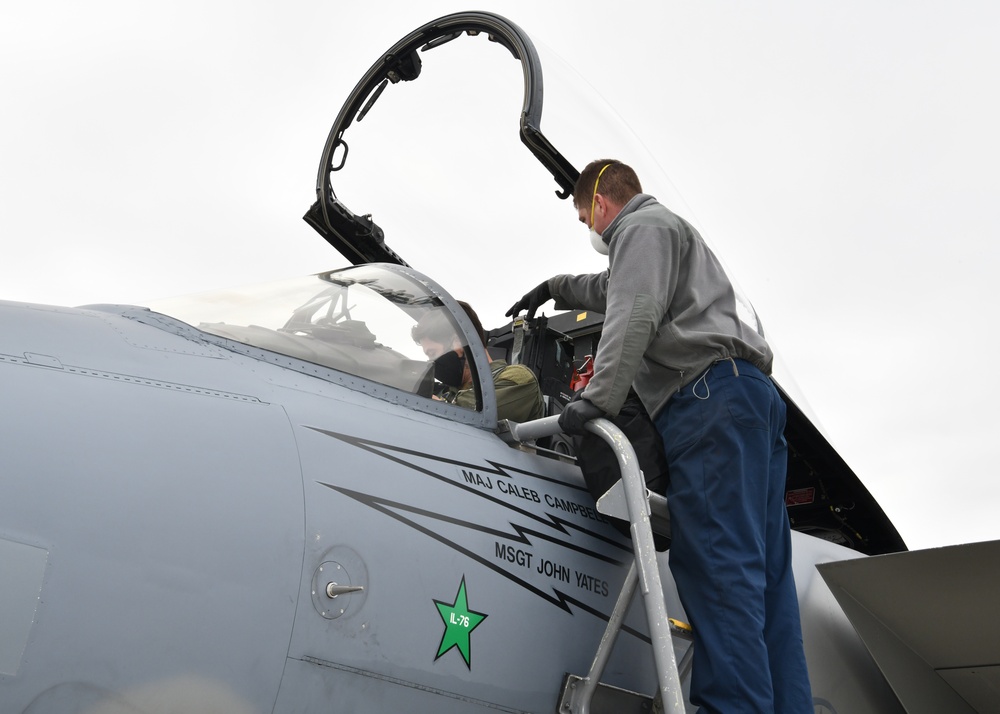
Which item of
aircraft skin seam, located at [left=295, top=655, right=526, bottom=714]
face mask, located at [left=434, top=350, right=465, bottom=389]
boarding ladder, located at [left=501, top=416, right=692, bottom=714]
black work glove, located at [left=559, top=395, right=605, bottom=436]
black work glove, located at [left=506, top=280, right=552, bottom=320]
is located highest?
black work glove, located at [left=506, top=280, right=552, bottom=320]

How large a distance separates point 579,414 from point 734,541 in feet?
2.02

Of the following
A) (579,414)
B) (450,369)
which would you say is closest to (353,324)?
(450,369)

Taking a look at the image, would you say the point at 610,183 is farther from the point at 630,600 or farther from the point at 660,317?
the point at 630,600

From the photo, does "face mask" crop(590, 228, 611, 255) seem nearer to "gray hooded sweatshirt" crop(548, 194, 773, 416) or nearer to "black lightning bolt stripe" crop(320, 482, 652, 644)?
"gray hooded sweatshirt" crop(548, 194, 773, 416)

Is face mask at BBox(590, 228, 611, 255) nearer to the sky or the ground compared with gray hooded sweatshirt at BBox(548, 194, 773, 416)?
nearer to the sky

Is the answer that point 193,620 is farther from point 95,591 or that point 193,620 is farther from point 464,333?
point 464,333

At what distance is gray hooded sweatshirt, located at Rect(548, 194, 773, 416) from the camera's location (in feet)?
9.86

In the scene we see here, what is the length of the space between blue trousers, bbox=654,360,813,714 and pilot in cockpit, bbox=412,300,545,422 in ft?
1.93

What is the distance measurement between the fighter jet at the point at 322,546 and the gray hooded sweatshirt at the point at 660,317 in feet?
1.16

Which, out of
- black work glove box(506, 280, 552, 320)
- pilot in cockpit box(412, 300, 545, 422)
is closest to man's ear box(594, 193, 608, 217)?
black work glove box(506, 280, 552, 320)

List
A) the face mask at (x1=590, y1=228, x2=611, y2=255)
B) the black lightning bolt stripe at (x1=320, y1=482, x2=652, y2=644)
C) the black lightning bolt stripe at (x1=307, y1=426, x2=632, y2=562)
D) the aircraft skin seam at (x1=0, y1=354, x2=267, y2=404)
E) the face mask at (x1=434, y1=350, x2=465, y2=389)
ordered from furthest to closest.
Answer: the face mask at (x1=590, y1=228, x2=611, y2=255), the face mask at (x1=434, y1=350, x2=465, y2=389), the black lightning bolt stripe at (x1=307, y1=426, x2=632, y2=562), the black lightning bolt stripe at (x1=320, y1=482, x2=652, y2=644), the aircraft skin seam at (x1=0, y1=354, x2=267, y2=404)

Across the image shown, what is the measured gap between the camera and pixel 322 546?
2.21m

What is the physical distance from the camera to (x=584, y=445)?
3.11 m

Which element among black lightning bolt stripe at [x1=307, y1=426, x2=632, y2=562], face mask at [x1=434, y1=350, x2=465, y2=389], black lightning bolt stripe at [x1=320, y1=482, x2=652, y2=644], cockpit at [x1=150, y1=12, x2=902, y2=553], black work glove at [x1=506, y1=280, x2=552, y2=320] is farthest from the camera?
cockpit at [x1=150, y1=12, x2=902, y2=553]
